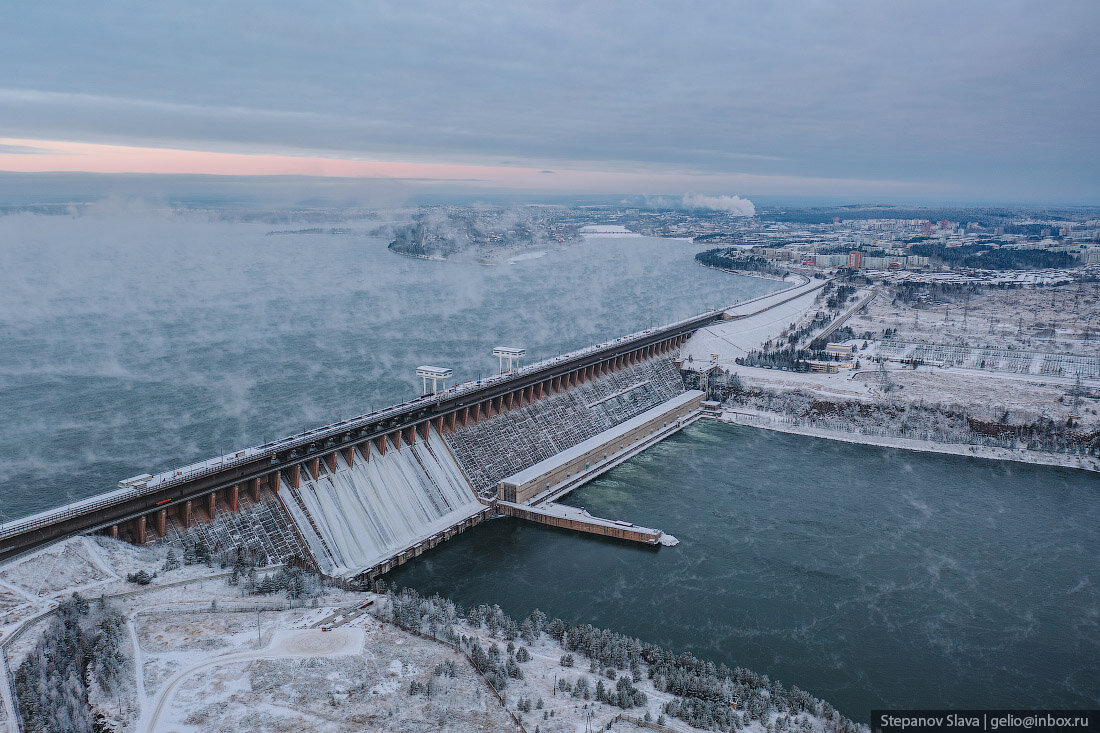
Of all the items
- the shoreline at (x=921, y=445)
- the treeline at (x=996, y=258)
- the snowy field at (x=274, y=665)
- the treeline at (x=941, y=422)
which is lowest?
the shoreline at (x=921, y=445)

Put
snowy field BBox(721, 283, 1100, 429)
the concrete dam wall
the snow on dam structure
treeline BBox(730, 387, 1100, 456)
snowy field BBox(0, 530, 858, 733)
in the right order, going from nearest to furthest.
→ 1. snowy field BBox(0, 530, 858, 733)
2. the snow on dam structure
3. the concrete dam wall
4. treeline BBox(730, 387, 1100, 456)
5. snowy field BBox(721, 283, 1100, 429)

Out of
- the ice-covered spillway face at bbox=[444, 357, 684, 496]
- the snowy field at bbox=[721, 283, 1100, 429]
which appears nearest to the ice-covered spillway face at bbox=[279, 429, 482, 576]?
the ice-covered spillway face at bbox=[444, 357, 684, 496]

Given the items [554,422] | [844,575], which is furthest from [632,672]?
[554,422]

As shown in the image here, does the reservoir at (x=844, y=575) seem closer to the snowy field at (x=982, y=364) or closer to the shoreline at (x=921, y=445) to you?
the shoreline at (x=921, y=445)

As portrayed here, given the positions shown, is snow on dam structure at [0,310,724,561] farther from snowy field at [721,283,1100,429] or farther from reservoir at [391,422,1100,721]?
snowy field at [721,283,1100,429]

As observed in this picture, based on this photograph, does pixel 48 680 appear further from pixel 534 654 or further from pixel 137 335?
pixel 137 335

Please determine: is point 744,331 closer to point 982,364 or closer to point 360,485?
point 982,364

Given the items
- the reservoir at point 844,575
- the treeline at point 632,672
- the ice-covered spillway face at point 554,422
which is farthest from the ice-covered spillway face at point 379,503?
the treeline at point 632,672
